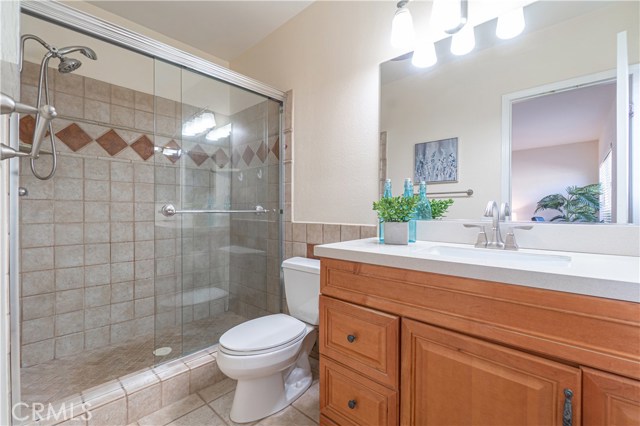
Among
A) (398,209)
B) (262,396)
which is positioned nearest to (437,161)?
(398,209)

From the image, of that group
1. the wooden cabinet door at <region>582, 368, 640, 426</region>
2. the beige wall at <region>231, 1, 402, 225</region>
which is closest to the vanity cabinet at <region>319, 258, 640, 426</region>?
the wooden cabinet door at <region>582, 368, 640, 426</region>

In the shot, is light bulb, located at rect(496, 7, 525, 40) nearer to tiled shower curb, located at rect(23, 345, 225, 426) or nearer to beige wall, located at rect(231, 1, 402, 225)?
beige wall, located at rect(231, 1, 402, 225)

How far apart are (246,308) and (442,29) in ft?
6.92

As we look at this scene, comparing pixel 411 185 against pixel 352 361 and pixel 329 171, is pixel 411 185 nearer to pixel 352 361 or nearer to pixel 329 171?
pixel 329 171

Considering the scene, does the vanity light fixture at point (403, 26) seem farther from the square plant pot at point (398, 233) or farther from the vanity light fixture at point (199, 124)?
the vanity light fixture at point (199, 124)

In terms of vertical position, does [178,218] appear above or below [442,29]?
below

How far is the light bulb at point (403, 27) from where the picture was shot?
1.41 m

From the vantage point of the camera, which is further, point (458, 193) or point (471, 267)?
point (458, 193)

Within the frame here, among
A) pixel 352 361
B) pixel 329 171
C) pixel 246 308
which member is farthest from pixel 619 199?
pixel 246 308

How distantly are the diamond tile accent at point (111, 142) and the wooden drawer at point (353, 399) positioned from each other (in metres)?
2.05

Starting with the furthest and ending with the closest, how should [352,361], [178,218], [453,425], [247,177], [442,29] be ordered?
[247,177] < [178,218] < [442,29] < [352,361] < [453,425]

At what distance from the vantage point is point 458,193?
1.36m

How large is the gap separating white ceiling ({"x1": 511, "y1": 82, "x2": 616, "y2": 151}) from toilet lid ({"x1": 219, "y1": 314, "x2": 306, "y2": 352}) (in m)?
1.35

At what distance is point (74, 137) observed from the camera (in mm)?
1915
